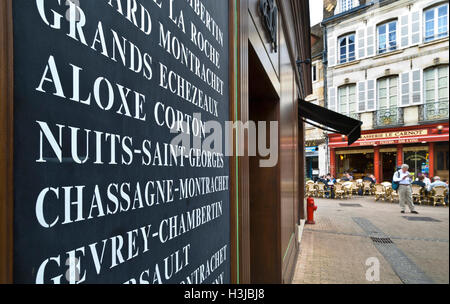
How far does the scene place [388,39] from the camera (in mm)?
750

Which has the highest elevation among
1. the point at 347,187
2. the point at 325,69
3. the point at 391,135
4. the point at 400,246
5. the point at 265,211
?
the point at 325,69

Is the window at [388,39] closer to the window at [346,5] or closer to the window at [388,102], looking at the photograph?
the window at [388,102]

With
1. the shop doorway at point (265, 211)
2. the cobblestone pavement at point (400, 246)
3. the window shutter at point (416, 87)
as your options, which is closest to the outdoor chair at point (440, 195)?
the cobblestone pavement at point (400, 246)

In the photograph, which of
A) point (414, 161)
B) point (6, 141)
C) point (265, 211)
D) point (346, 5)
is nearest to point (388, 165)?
point (414, 161)

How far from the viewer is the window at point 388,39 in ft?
2.25

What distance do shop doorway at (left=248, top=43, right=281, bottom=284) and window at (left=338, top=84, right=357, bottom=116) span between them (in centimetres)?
182

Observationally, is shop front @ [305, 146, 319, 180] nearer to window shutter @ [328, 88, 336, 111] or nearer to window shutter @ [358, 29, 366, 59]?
window shutter @ [328, 88, 336, 111]

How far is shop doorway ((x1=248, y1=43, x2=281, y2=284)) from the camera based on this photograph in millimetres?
2881

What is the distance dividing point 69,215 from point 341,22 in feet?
4.03

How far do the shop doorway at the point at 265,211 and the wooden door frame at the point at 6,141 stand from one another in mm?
2599

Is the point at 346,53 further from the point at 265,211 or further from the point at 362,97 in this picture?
the point at 265,211

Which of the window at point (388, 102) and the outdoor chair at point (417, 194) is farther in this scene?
the window at point (388, 102)

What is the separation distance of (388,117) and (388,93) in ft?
0.25
